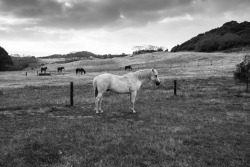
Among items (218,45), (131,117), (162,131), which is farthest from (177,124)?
(218,45)

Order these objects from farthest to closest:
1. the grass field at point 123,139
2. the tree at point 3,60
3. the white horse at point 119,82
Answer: the tree at point 3,60
the white horse at point 119,82
the grass field at point 123,139

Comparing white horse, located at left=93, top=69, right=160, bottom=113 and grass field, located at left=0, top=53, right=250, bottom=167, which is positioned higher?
white horse, located at left=93, top=69, right=160, bottom=113

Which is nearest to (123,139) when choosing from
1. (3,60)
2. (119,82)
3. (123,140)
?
(123,140)

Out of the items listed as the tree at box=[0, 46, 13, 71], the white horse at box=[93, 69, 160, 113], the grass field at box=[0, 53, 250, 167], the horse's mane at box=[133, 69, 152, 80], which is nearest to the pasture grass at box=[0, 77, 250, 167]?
the grass field at box=[0, 53, 250, 167]

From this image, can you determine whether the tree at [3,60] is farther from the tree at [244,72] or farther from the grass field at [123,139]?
the tree at [244,72]

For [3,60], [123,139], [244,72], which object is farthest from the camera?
[3,60]

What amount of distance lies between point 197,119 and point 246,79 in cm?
1414

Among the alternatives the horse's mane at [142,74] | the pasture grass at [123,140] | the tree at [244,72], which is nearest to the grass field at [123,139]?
the pasture grass at [123,140]

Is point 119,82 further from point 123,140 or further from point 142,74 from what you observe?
point 123,140

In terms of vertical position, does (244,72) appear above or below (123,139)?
above

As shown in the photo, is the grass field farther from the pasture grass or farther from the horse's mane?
the horse's mane

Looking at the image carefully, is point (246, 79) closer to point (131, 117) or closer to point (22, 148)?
point (131, 117)

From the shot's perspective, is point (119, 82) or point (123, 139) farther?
point (119, 82)

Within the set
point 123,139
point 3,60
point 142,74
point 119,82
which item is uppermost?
point 3,60
